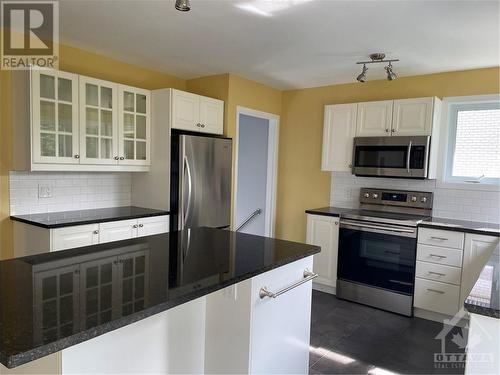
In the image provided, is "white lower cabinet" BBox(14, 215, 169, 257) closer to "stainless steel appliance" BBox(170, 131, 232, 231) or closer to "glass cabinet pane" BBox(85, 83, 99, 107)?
"stainless steel appliance" BBox(170, 131, 232, 231)

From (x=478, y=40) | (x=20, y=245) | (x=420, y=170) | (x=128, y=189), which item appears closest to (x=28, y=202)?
(x=20, y=245)

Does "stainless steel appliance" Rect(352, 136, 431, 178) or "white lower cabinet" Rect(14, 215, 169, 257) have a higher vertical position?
"stainless steel appliance" Rect(352, 136, 431, 178)

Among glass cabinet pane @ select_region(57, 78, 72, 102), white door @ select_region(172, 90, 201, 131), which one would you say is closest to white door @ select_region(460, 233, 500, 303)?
white door @ select_region(172, 90, 201, 131)

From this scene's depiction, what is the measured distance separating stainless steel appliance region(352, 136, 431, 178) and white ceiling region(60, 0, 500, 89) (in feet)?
2.40

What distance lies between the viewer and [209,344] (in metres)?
1.63

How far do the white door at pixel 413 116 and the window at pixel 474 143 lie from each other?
14.5 inches

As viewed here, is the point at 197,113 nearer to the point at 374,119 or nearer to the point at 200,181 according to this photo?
the point at 200,181

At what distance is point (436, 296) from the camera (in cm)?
329

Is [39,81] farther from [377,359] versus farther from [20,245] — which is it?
[377,359]

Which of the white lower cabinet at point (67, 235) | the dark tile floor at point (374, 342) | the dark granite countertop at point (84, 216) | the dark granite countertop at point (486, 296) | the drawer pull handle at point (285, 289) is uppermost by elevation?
the dark granite countertop at point (84, 216)

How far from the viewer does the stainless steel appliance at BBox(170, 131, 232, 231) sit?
351 cm

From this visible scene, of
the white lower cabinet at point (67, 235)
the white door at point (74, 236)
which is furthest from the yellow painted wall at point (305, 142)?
the white door at point (74, 236)

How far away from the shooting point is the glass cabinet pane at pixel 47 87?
2.80m

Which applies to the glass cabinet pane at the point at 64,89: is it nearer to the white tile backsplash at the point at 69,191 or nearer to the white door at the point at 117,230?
the white tile backsplash at the point at 69,191
